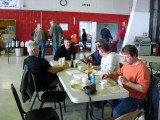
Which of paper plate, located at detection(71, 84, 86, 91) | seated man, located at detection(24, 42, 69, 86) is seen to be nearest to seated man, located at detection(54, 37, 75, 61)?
seated man, located at detection(24, 42, 69, 86)

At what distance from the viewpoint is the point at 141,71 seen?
2.04 metres

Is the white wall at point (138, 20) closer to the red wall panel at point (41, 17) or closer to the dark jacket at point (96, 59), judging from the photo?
the red wall panel at point (41, 17)

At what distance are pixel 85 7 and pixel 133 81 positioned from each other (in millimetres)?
8583

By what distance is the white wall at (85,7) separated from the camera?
9270 millimetres

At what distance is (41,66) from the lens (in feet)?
8.54

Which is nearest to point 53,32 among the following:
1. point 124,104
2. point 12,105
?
point 12,105

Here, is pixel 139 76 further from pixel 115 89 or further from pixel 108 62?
pixel 108 62

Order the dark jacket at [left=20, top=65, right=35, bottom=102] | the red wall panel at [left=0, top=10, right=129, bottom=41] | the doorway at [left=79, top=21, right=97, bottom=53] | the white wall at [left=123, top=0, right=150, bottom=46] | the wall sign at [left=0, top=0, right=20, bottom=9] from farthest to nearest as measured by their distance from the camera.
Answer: the doorway at [left=79, top=21, right=97, bottom=53] → the red wall panel at [left=0, top=10, right=129, bottom=41] → the wall sign at [left=0, top=0, right=20, bottom=9] → the white wall at [left=123, top=0, right=150, bottom=46] → the dark jacket at [left=20, top=65, right=35, bottom=102]

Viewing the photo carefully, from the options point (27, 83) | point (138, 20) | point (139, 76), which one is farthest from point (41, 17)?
point (139, 76)

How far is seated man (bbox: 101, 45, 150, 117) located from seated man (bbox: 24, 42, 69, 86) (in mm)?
1162

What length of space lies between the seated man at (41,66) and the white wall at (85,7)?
7.18m

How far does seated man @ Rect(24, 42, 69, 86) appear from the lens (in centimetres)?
258

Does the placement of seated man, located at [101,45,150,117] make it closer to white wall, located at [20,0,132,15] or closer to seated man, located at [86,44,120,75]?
seated man, located at [86,44,120,75]

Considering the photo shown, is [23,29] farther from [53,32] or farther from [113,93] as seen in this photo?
[113,93]
